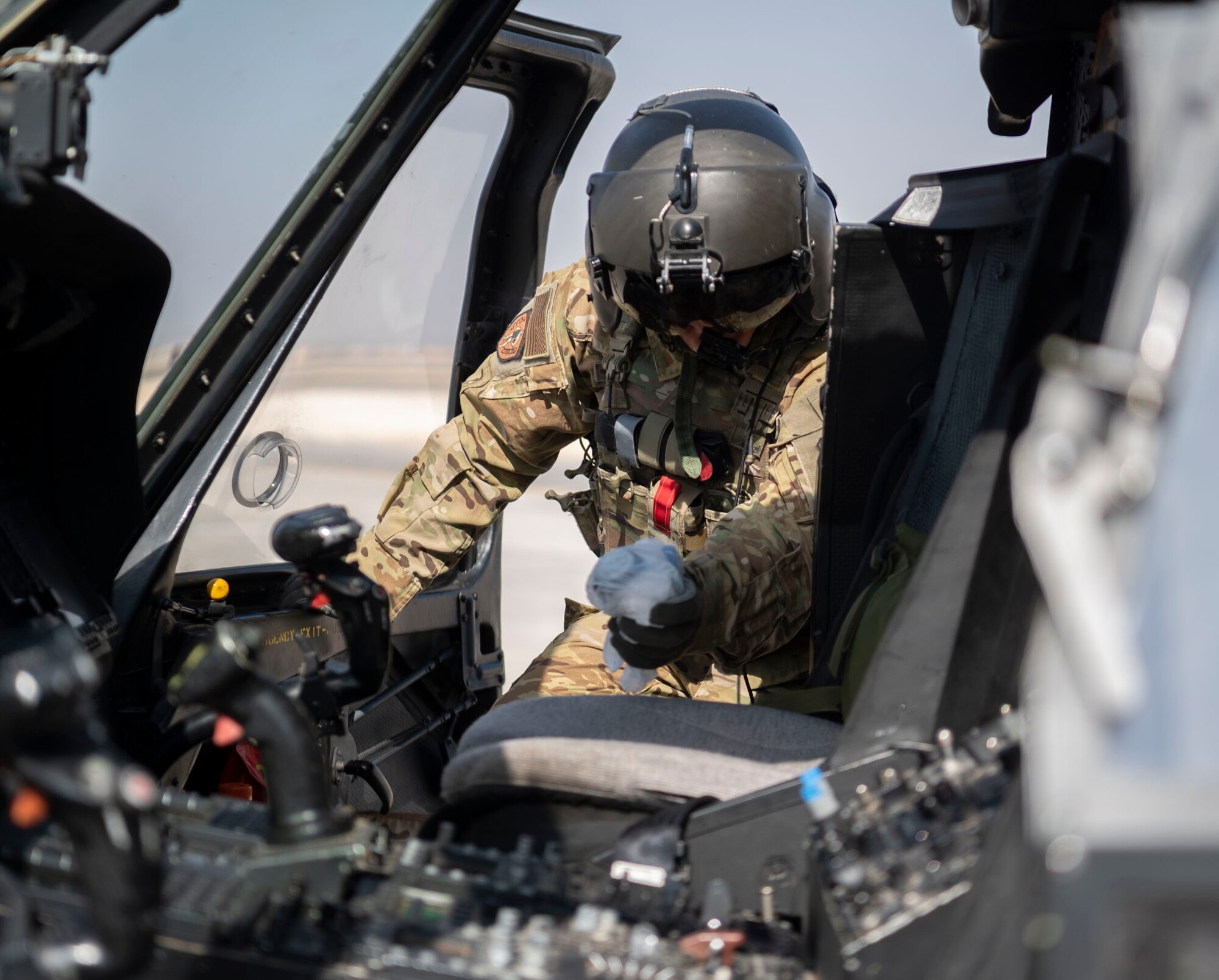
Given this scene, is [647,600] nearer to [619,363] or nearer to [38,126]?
[619,363]

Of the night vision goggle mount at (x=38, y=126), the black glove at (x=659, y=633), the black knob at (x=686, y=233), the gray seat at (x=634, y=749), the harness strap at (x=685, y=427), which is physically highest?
the night vision goggle mount at (x=38, y=126)

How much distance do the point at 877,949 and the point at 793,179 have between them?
172 centimetres

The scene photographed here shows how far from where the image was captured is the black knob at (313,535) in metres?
1.44

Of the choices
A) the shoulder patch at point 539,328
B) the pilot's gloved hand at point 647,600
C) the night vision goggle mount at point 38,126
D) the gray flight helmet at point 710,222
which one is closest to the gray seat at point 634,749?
the pilot's gloved hand at point 647,600

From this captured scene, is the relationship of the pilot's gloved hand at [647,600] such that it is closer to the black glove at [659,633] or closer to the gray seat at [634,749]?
the black glove at [659,633]

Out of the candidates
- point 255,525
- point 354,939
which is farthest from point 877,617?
point 255,525

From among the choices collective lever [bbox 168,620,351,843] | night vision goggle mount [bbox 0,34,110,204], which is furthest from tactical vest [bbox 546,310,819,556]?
night vision goggle mount [bbox 0,34,110,204]

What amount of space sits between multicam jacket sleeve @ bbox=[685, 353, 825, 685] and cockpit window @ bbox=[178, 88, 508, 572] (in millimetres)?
895

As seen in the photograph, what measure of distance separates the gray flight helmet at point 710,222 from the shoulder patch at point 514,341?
1.13ft

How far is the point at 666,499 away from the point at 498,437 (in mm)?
422

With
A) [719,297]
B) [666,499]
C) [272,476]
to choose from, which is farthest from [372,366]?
[719,297]

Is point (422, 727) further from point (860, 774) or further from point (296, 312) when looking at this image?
point (860, 774)

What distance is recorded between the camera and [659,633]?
6.29 ft

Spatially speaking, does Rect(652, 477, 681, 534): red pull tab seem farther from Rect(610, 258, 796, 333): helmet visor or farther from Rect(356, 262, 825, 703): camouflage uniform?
Rect(610, 258, 796, 333): helmet visor
